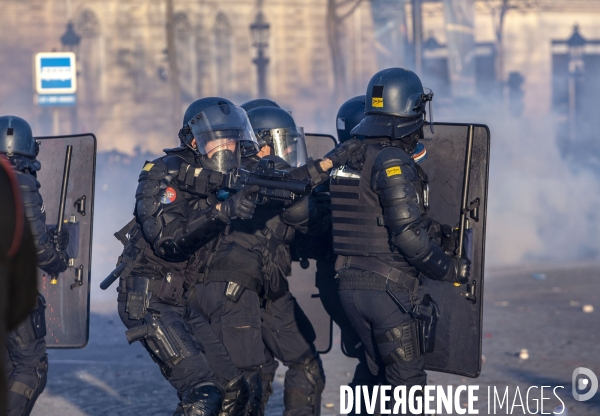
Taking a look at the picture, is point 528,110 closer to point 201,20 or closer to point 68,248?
point 201,20

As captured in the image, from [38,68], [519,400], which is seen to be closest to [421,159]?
[519,400]

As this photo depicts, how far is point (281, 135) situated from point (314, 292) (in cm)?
101

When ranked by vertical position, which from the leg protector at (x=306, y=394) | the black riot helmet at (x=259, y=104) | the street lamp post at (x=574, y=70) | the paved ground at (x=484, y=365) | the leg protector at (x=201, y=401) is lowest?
the paved ground at (x=484, y=365)

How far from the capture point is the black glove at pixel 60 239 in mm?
5082

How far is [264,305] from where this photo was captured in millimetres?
4945

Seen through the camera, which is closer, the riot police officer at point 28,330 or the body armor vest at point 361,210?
the body armor vest at point 361,210

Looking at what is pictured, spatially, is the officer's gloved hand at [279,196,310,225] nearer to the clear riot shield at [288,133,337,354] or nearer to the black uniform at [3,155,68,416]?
the clear riot shield at [288,133,337,354]

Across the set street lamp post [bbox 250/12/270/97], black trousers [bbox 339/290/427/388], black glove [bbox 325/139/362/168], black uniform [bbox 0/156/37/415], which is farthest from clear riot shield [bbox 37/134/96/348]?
street lamp post [bbox 250/12/270/97]

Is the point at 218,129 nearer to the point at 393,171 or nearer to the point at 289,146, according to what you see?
the point at 289,146

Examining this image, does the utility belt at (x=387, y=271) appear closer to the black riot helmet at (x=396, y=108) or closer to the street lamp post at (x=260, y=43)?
the black riot helmet at (x=396, y=108)

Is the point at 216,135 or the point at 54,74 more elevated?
the point at 54,74

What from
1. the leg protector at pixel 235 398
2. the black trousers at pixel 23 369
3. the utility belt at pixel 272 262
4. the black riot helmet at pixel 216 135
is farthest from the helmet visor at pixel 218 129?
the black trousers at pixel 23 369

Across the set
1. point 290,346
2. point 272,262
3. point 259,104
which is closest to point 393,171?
point 272,262

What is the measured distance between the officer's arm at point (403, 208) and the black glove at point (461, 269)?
0.15 meters
